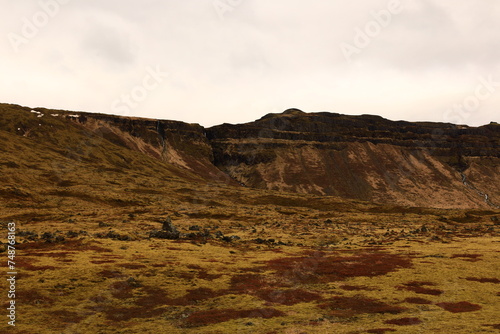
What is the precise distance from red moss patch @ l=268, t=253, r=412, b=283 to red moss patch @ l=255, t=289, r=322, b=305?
4.93 metres

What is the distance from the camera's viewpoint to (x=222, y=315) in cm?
2944

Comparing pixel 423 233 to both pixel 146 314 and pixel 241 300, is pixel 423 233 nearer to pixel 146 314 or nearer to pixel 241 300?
pixel 241 300

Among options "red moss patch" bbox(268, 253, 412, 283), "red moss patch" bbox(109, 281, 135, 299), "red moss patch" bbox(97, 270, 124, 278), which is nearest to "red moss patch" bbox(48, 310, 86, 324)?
"red moss patch" bbox(109, 281, 135, 299)

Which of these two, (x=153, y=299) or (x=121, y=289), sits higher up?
(x=121, y=289)

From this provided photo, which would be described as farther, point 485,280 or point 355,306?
point 485,280

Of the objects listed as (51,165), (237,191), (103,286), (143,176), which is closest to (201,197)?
(237,191)

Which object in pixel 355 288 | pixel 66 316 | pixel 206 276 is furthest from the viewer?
pixel 206 276

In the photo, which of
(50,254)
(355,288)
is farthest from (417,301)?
(50,254)

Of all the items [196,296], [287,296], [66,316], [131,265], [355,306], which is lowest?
[196,296]

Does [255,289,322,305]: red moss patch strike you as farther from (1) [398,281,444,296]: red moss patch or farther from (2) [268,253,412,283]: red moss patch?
(1) [398,281,444,296]: red moss patch

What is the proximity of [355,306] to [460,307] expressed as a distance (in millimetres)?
8247

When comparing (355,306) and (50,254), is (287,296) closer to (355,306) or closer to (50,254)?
(355,306)

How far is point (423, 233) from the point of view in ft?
284

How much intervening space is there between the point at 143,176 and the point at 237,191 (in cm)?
5029
